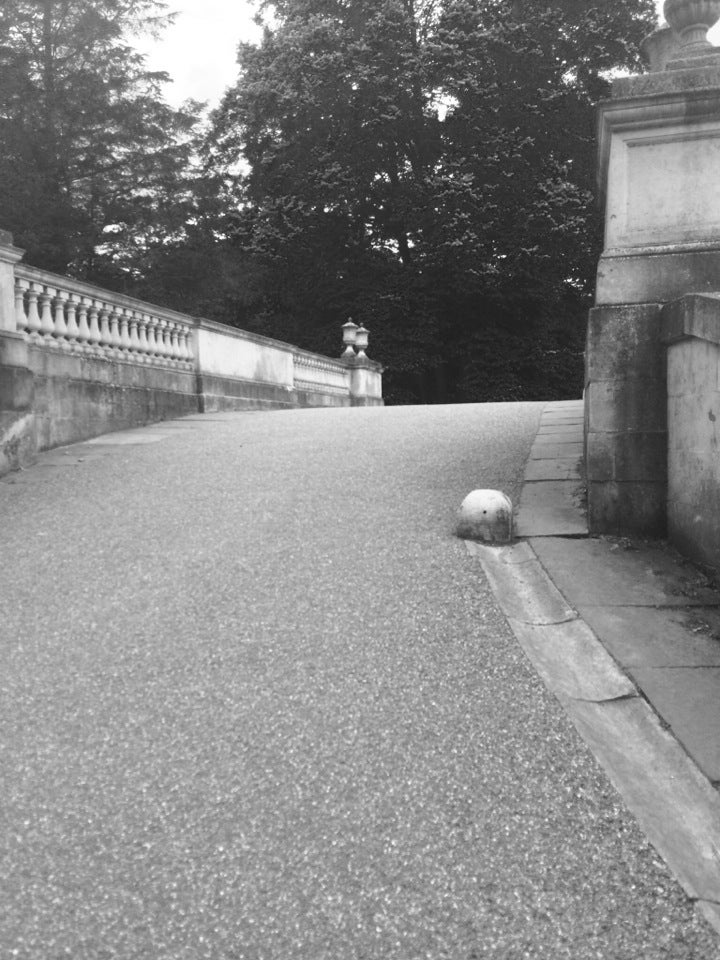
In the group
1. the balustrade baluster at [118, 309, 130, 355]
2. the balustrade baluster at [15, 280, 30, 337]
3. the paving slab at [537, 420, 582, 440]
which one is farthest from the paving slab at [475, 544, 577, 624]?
the balustrade baluster at [118, 309, 130, 355]

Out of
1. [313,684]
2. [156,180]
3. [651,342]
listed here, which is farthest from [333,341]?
[313,684]

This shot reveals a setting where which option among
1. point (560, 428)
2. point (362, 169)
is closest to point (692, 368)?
point (560, 428)

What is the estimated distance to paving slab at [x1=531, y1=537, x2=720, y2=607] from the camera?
409 cm

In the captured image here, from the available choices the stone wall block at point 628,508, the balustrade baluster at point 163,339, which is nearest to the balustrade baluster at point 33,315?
the balustrade baluster at point 163,339

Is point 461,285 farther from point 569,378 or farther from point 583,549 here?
point 583,549

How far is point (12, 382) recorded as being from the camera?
25.3 ft

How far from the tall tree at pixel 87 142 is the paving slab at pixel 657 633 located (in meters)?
20.2

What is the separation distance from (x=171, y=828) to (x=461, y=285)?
77.2 feet

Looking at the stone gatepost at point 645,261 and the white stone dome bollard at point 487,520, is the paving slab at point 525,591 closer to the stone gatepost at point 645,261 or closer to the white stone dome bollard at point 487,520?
the white stone dome bollard at point 487,520

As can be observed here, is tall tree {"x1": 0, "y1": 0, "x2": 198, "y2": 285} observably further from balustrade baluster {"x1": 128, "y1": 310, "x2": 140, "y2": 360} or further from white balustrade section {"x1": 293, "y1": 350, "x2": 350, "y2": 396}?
balustrade baluster {"x1": 128, "y1": 310, "x2": 140, "y2": 360}

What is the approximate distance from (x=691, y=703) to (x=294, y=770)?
155 centimetres

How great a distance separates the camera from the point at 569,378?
86.5 feet

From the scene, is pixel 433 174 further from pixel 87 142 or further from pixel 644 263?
pixel 644 263

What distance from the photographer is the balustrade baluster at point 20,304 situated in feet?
28.3
